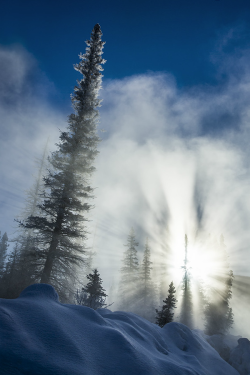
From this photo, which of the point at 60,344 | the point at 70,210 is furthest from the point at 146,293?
the point at 60,344

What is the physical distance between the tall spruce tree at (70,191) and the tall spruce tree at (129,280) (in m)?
26.8

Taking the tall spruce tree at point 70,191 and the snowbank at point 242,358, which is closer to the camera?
the snowbank at point 242,358

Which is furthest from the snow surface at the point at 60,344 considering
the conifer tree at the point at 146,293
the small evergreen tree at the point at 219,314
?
the conifer tree at the point at 146,293

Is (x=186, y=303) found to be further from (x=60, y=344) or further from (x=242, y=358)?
(x=60, y=344)

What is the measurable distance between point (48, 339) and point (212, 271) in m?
34.0

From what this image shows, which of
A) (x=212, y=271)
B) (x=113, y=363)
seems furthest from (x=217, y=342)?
(x=212, y=271)

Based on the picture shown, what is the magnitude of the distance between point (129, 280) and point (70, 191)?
2977cm

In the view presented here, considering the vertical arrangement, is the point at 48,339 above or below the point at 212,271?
below

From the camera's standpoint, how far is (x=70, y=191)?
1250 centimetres

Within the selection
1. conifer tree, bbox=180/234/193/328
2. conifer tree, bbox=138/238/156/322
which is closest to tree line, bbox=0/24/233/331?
conifer tree, bbox=180/234/193/328

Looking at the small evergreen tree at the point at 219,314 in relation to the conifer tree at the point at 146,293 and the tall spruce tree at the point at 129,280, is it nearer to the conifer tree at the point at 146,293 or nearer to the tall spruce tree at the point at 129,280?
the conifer tree at the point at 146,293

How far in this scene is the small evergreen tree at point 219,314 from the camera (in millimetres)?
24000

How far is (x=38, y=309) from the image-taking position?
2.99 m

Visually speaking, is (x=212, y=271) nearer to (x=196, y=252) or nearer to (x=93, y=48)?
(x=196, y=252)
